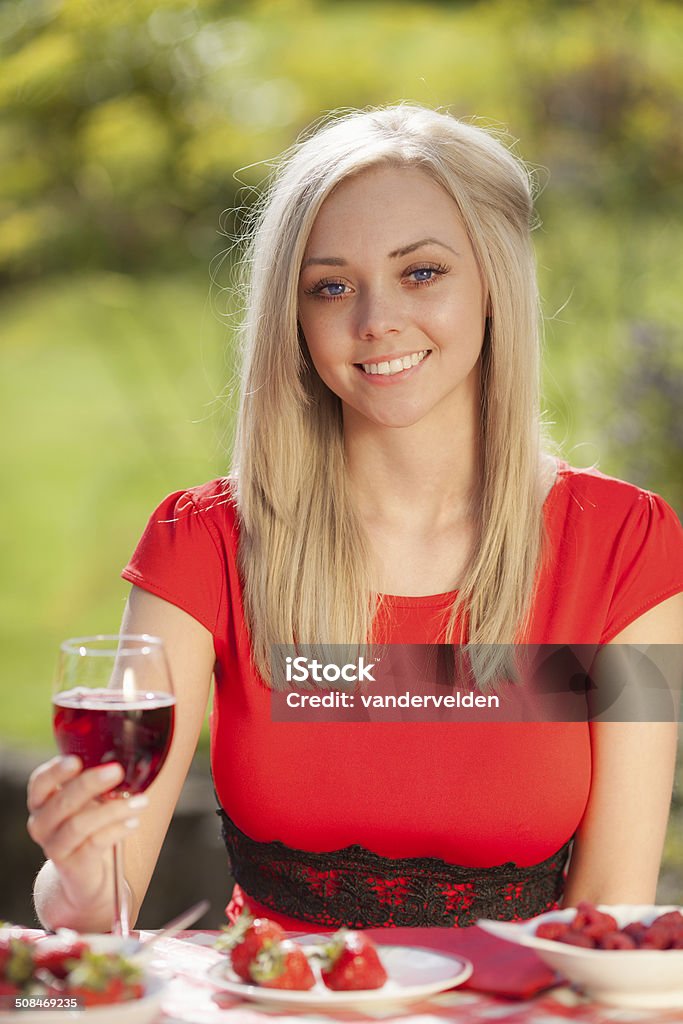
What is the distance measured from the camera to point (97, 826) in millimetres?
1066

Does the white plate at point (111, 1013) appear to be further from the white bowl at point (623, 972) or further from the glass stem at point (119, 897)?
the white bowl at point (623, 972)

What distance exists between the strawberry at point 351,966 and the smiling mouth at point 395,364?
925 mm

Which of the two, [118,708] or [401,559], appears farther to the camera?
[401,559]

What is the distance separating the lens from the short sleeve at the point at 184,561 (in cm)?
185

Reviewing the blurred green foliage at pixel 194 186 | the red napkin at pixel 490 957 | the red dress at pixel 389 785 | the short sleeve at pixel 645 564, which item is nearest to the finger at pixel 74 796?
the red napkin at pixel 490 957

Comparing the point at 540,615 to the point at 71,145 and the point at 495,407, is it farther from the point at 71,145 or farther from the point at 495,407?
the point at 71,145

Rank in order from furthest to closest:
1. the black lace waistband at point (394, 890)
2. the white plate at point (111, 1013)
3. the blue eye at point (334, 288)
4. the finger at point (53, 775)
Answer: the blue eye at point (334, 288), the black lace waistband at point (394, 890), the finger at point (53, 775), the white plate at point (111, 1013)

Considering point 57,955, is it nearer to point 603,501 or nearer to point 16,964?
point 16,964

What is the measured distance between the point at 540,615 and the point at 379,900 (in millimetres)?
471

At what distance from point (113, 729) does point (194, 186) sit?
14.2 feet

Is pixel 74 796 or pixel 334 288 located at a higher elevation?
pixel 334 288

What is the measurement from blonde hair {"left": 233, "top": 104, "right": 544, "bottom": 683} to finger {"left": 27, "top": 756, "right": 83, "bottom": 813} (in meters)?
0.76

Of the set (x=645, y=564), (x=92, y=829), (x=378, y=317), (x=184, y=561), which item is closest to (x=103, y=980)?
(x=92, y=829)

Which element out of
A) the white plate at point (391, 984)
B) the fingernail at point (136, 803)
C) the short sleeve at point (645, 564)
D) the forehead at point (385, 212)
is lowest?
the white plate at point (391, 984)
